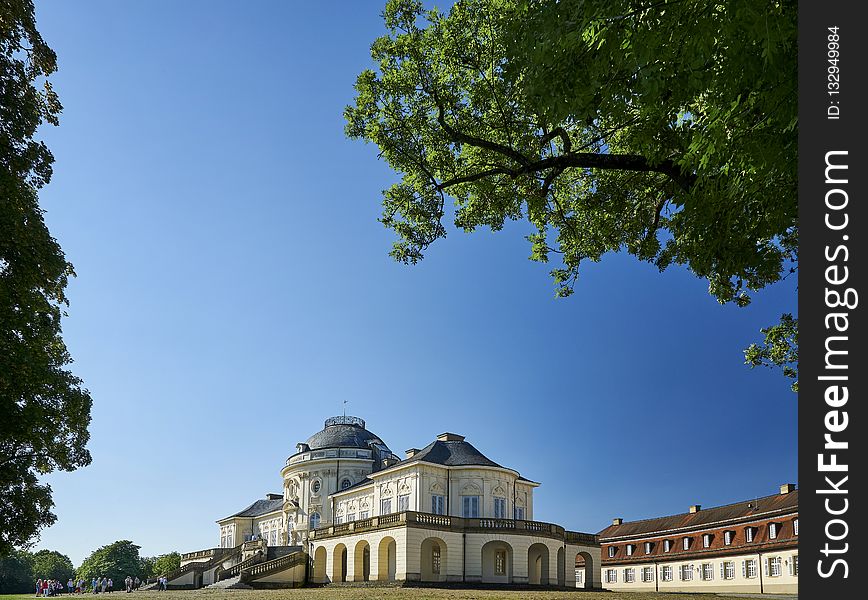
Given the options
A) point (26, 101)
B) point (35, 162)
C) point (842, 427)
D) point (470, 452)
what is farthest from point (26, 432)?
point (470, 452)

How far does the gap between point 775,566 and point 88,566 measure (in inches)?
3196

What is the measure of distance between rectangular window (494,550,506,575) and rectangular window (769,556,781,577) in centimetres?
1873

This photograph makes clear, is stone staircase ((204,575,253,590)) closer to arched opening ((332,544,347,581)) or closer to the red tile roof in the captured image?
arched opening ((332,544,347,581))

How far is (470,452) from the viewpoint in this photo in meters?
49.6

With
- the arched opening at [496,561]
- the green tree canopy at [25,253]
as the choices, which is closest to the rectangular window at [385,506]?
the arched opening at [496,561]

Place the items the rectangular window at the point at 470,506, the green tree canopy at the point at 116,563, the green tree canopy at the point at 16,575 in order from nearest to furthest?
the rectangular window at the point at 470,506
the green tree canopy at the point at 16,575
the green tree canopy at the point at 116,563

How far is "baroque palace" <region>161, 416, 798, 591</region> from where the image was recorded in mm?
40406

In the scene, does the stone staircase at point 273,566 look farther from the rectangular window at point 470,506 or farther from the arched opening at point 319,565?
the rectangular window at point 470,506

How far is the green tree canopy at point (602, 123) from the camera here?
619 centimetres

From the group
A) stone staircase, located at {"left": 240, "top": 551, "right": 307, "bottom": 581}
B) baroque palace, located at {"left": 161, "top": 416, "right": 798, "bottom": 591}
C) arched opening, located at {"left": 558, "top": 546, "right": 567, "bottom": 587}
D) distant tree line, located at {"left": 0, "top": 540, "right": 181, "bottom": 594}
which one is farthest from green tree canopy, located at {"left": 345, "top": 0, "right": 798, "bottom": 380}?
distant tree line, located at {"left": 0, "top": 540, "right": 181, "bottom": 594}

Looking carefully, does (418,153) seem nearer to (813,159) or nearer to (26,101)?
(26,101)

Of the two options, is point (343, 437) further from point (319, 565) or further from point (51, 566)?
point (51, 566)

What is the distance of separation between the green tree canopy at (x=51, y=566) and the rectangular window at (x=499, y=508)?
229 ft

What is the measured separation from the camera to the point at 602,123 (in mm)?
11945
